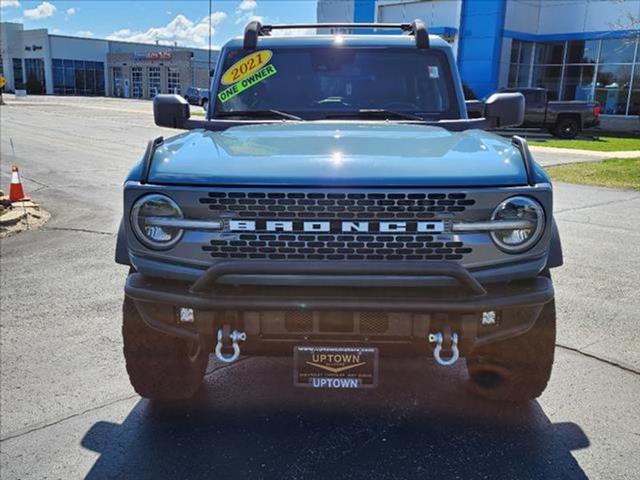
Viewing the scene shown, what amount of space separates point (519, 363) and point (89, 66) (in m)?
89.9

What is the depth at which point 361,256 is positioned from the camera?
2.68m

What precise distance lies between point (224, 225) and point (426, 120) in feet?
6.36

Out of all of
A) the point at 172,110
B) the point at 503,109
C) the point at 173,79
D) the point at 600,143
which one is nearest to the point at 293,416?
the point at 172,110

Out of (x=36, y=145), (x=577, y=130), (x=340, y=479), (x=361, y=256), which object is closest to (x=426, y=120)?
(x=361, y=256)

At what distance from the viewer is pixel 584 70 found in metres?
30.3

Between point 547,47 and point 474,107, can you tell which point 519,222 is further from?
point 547,47

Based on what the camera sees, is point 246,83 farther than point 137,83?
No

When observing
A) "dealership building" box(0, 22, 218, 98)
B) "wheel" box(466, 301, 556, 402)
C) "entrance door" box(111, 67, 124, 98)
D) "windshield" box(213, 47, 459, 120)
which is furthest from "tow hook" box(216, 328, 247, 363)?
"entrance door" box(111, 67, 124, 98)

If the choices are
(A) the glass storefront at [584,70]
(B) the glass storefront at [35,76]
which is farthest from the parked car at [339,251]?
(B) the glass storefront at [35,76]

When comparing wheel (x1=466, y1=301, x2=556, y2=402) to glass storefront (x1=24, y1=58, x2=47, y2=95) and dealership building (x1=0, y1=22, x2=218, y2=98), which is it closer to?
dealership building (x1=0, y1=22, x2=218, y2=98)

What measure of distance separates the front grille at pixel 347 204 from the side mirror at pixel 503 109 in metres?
1.69

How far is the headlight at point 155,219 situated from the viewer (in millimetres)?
2736

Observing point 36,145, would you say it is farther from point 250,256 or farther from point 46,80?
point 46,80

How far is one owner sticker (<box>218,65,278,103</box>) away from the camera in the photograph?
4352 millimetres
